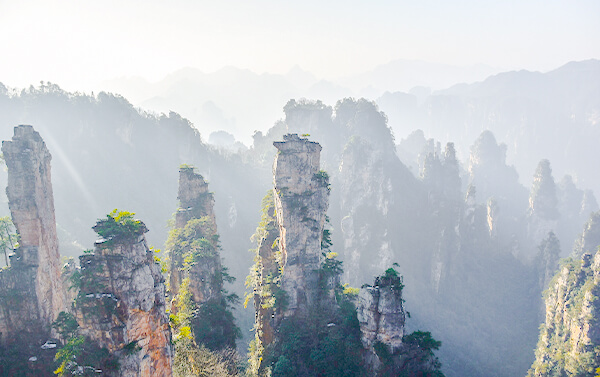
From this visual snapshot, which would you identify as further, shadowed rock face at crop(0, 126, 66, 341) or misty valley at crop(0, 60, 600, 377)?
shadowed rock face at crop(0, 126, 66, 341)

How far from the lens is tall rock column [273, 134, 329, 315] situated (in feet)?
97.6

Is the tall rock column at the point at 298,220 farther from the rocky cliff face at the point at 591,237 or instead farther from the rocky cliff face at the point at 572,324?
the rocky cliff face at the point at 591,237

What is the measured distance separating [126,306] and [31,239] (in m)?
14.2

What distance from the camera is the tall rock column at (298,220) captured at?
2975 centimetres

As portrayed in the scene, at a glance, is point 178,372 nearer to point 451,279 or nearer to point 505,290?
point 451,279

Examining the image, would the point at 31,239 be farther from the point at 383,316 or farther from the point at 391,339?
the point at 391,339

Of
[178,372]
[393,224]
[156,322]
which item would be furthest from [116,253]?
[393,224]

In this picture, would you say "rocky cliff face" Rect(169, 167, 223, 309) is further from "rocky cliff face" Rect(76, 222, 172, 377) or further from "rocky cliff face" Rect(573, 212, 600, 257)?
"rocky cliff face" Rect(573, 212, 600, 257)

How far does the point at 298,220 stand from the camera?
29.8m

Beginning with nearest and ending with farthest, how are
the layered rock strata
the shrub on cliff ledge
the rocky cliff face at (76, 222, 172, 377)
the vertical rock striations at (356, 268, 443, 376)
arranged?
1. the rocky cliff face at (76, 222, 172, 377)
2. the shrub on cliff ledge
3. the vertical rock striations at (356, 268, 443, 376)
4. the layered rock strata

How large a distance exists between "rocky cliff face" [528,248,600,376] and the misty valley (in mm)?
203

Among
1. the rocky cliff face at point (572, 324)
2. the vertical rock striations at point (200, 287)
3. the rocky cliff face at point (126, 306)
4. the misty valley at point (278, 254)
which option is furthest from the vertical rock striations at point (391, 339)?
the rocky cliff face at point (572, 324)

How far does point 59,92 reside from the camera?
68.2 m

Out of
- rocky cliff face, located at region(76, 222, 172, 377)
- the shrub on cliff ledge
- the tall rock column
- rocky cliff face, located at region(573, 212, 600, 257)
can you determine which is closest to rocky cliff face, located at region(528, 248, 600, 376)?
rocky cliff face, located at region(573, 212, 600, 257)
